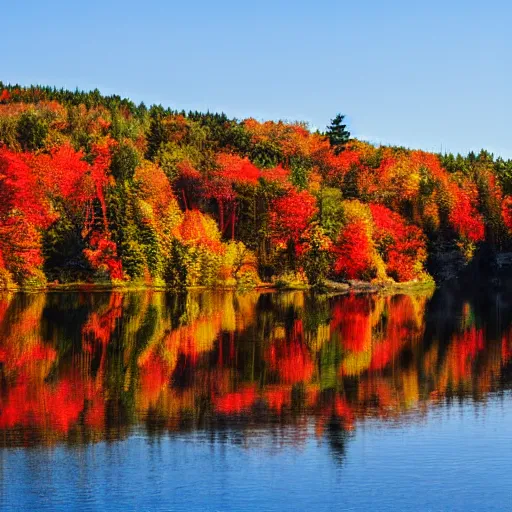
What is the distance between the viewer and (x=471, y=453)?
21906mm

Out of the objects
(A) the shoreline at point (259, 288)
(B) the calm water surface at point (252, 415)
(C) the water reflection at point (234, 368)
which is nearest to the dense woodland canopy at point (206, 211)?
(A) the shoreline at point (259, 288)

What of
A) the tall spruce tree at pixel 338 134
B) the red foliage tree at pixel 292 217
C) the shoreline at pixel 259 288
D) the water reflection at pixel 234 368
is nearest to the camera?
the water reflection at pixel 234 368

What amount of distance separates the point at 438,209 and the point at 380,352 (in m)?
67.3

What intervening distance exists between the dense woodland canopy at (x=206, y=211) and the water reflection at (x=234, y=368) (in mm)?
18076

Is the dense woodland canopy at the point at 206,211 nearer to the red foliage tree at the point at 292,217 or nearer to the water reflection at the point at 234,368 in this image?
the red foliage tree at the point at 292,217

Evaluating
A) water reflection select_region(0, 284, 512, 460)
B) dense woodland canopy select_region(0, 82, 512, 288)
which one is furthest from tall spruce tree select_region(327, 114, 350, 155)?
water reflection select_region(0, 284, 512, 460)

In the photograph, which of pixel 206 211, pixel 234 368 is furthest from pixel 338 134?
pixel 234 368

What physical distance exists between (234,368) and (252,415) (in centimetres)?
885

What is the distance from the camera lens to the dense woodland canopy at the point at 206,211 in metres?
78.9

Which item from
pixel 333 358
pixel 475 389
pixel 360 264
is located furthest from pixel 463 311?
pixel 475 389

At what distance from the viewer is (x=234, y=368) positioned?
34.3 meters

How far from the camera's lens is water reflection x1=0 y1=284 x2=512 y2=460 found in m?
24.4

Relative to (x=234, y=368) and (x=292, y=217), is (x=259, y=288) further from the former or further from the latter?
(x=234, y=368)

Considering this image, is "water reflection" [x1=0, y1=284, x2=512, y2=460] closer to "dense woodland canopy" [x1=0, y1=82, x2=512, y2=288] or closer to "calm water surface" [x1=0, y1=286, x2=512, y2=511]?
"calm water surface" [x1=0, y1=286, x2=512, y2=511]
